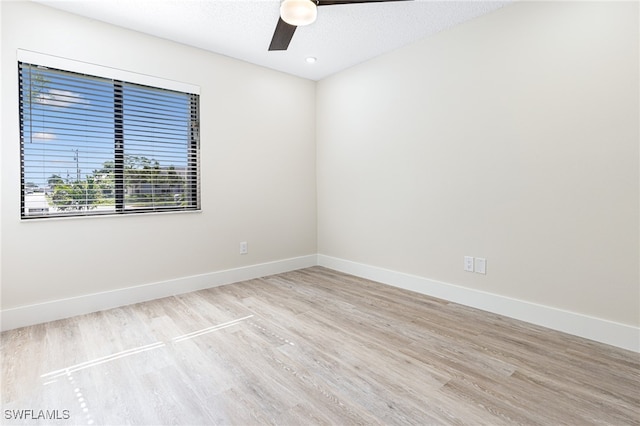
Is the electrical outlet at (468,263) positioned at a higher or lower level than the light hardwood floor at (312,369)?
higher

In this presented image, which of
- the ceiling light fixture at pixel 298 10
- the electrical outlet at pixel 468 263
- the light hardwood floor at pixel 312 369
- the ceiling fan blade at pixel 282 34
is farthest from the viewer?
the electrical outlet at pixel 468 263

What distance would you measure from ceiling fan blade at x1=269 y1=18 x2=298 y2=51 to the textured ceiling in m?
0.25

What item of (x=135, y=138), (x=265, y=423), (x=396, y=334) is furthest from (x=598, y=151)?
(x=135, y=138)

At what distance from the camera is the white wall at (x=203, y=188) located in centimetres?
243

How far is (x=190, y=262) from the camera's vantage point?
3322 millimetres

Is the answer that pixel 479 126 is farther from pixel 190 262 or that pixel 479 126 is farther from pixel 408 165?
pixel 190 262

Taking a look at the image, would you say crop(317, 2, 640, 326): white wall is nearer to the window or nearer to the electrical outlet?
the electrical outlet

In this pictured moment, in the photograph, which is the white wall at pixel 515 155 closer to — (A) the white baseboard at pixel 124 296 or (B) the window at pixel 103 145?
(A) the white baseboard at pixel 124 296

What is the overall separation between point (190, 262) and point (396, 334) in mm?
2174

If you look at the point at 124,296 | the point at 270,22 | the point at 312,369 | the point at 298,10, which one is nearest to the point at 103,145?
the point at 124,296

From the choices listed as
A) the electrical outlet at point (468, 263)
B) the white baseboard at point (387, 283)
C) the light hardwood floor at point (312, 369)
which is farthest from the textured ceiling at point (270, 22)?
the light hardwood floor at point (312, 369)

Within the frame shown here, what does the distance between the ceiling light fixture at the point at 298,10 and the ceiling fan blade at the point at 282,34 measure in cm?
28

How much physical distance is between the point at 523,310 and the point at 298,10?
270 cm

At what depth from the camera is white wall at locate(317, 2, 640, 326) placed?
2.11m
